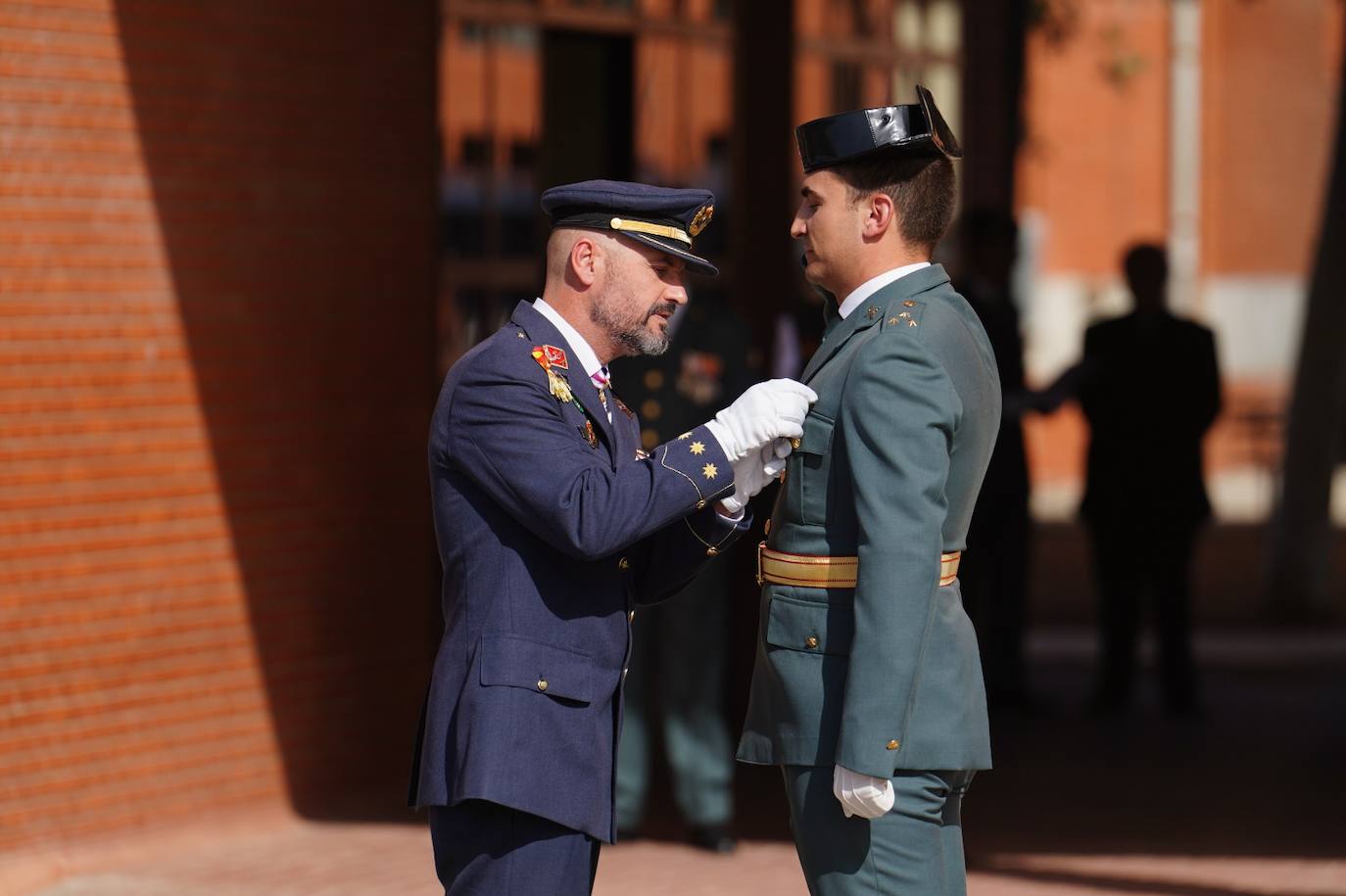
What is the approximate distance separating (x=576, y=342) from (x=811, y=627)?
0.65 meters

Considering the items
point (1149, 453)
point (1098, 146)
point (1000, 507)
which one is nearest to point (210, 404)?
point (1000, 507)

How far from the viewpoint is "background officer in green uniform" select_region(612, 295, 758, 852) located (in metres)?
6.20

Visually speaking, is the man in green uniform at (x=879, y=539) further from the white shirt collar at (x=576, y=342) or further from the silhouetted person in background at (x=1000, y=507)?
the silhouetted person in background at (x=1000, y=507)

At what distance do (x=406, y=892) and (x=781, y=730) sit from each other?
2487mm

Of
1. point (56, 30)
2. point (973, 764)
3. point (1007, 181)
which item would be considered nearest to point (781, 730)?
point (973, 764)

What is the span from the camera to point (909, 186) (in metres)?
3.40

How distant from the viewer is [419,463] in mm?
6855

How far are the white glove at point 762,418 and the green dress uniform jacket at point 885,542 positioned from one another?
0.05m

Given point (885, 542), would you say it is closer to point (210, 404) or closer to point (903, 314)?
point (903, 314)

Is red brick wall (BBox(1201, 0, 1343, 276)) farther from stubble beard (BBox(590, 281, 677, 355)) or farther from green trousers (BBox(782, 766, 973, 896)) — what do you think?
green trousers (BBox(782, 766, 973, 896))

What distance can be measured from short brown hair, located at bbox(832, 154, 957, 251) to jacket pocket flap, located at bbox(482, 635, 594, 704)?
0.93 meters

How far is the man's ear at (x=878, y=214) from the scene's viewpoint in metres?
3.40

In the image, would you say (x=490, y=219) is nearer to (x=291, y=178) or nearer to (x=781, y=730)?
(x=291, y=178)

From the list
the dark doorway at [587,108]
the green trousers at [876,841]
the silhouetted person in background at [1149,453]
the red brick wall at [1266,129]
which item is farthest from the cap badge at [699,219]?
the red brick wall at [1266,129]
